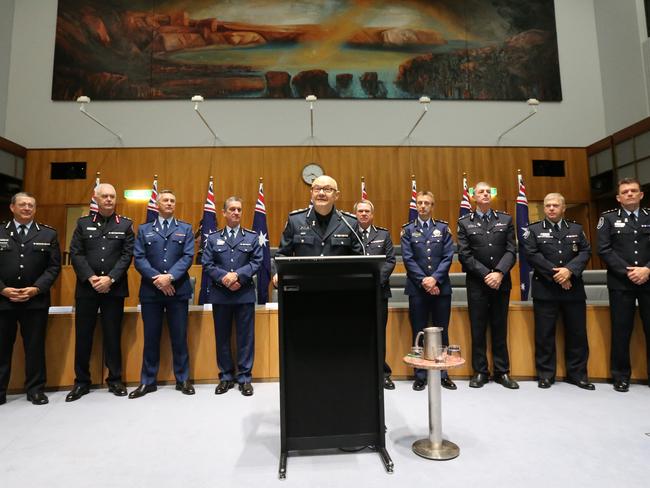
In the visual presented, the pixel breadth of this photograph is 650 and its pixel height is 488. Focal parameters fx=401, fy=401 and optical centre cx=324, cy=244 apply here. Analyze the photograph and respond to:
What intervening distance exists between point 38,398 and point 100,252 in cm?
116

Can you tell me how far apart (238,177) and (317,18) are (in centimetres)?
359

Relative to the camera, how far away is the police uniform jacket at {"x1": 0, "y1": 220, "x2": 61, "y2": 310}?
3.06 meters

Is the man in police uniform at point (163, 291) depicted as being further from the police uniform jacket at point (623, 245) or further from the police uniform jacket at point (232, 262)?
the police uniform jacket at point (623, 245)

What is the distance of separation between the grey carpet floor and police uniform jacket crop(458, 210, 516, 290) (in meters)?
0.96

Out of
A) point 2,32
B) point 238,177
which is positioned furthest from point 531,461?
point 2,32

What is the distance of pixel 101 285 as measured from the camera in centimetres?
312

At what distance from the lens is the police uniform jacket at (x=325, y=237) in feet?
7.30

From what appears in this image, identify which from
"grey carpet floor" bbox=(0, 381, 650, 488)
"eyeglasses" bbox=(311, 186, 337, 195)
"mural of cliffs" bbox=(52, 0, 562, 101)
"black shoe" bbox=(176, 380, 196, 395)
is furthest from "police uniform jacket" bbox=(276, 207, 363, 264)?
"mural of cliffs" bbox=(52, 0, 562, 101)

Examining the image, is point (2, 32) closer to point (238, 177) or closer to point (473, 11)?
point (238, 177)

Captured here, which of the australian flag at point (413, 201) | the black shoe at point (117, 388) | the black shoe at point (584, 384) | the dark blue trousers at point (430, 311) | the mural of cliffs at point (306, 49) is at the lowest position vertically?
the black shoe at point (584, 384)

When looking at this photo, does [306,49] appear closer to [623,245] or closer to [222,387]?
[623,245]

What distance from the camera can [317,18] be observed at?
8023 millimetres

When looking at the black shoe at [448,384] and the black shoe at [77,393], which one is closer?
the black shoe at [77,393]

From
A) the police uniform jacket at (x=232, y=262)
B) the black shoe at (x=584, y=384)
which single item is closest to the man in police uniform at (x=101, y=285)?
the police uniform jacket at (x=232, y=262)
